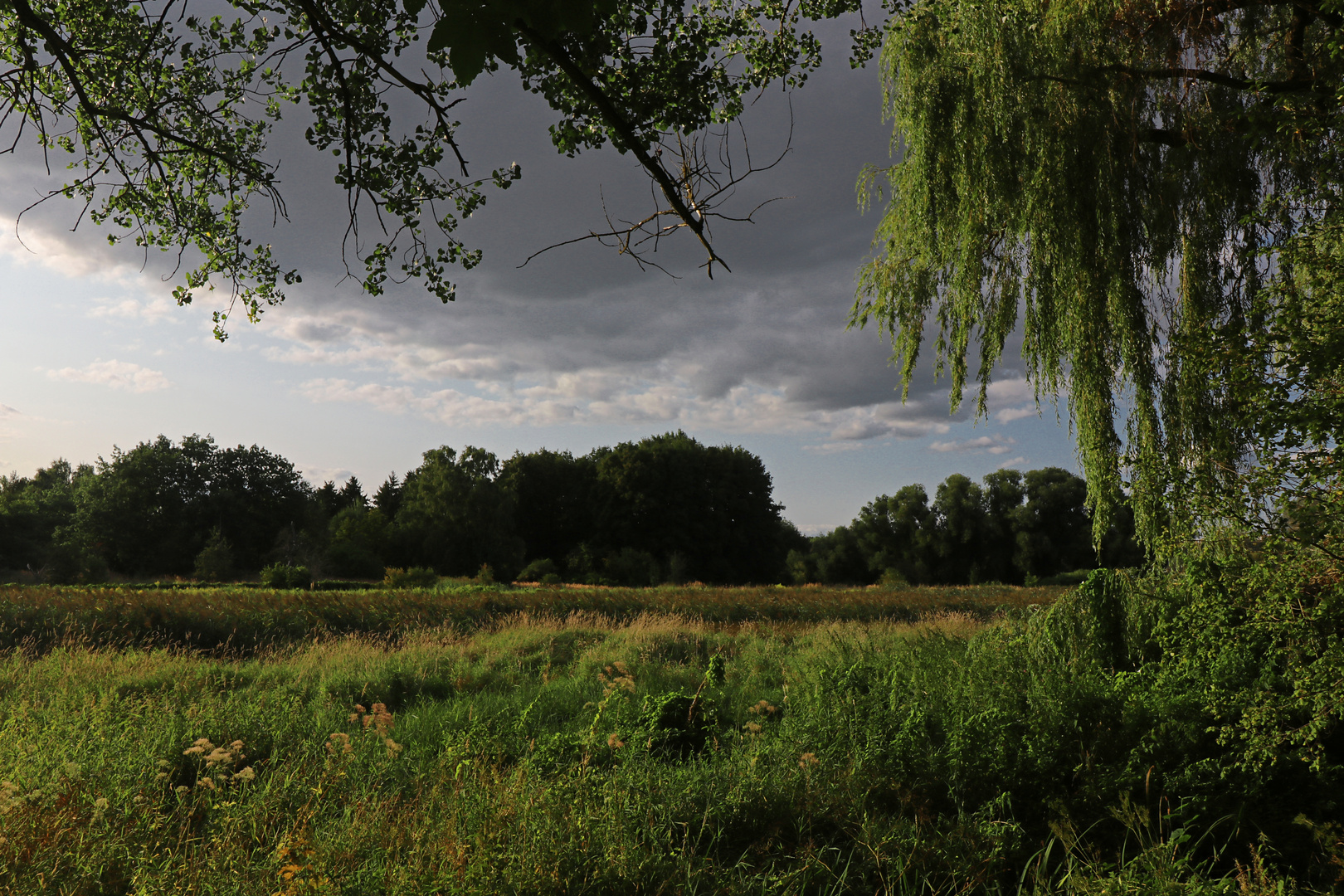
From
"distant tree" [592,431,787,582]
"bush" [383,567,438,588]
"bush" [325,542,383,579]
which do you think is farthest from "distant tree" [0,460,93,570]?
"distant tree" [592,431,787,582]

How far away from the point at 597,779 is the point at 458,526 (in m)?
40.4

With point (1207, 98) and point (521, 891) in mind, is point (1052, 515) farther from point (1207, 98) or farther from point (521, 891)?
point (521, 891)

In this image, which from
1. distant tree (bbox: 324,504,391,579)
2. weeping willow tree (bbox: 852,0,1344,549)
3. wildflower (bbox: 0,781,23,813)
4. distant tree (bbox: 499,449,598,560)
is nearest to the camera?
wildflower (bbox: 0,781,23,813)

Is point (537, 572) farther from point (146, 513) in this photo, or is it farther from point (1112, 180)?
point (1112, 180)

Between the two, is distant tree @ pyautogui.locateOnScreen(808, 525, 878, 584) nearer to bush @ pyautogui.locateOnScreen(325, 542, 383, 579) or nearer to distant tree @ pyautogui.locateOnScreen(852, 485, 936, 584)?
distant tree @ pyautogui.locateOnScreen(852, 485, 936, 584)

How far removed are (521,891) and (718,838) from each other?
1.20 metres

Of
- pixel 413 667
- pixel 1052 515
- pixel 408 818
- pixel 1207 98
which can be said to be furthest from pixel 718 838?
pixel 1052 515

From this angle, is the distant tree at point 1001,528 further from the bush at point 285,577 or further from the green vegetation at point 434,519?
the bush at point 285,577

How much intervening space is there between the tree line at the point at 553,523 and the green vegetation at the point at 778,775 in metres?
28.3

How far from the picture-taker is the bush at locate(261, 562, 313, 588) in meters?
25.9

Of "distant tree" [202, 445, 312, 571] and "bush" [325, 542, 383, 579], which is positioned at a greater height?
"distant tree" [202, 445, 312, 571]

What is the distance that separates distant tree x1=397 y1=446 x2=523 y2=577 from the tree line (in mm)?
93

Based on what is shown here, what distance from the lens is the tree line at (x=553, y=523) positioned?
131 ft

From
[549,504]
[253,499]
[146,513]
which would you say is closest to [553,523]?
[549,504]
